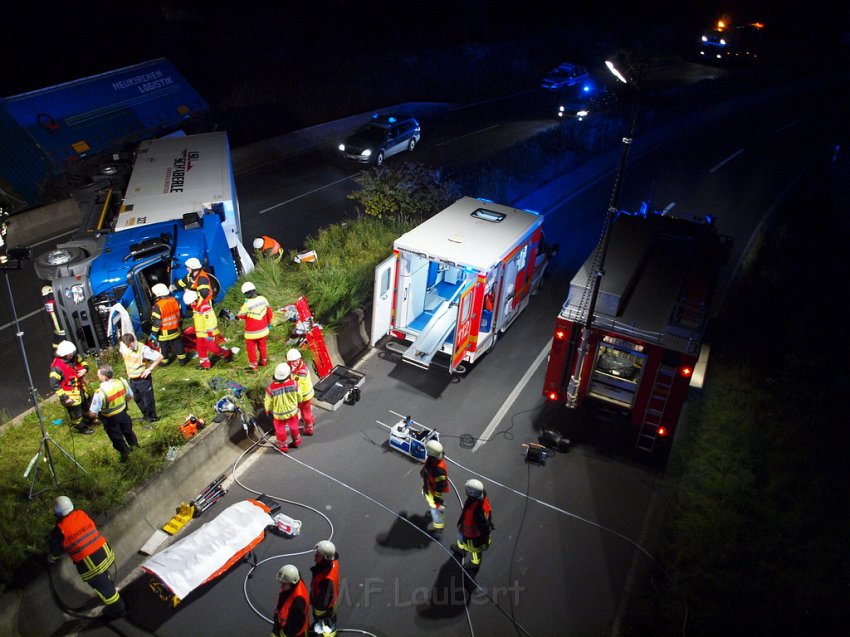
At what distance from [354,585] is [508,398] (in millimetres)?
4577

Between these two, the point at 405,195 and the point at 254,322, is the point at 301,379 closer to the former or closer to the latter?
the point at 254,322

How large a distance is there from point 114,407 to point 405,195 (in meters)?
9.97

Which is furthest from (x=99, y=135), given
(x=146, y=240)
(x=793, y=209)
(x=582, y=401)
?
(x=793, y=209)

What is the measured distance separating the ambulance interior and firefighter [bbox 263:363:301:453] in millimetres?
2640

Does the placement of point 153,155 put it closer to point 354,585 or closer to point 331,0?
point 354,585

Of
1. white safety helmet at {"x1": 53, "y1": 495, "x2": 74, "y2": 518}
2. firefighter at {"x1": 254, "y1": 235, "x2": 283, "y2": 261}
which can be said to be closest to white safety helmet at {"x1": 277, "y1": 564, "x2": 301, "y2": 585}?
white safety helmet at {"x1": 53, "y1": 495, "x2": 74, "y2": 518}

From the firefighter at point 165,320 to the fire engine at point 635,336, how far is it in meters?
6.23

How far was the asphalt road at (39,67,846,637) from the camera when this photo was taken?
702 cm

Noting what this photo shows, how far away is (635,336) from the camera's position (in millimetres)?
8664

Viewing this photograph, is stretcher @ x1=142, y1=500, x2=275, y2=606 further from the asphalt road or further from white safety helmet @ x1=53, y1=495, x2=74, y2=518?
white safety helmet @ x1=53, y1=495, x2=74, y2=518

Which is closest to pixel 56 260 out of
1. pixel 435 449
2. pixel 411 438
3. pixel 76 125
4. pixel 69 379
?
pixel 69 379

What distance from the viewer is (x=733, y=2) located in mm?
51938

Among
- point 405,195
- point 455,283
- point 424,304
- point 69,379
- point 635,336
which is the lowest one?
point 424,304

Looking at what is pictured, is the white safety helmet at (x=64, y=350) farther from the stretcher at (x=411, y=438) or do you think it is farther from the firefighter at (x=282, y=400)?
the stretcher at (x=411, y=438)
